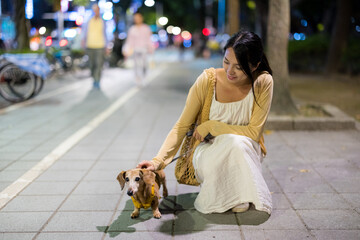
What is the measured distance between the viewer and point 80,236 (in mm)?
3088

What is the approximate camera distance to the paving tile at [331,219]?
10.5 ft

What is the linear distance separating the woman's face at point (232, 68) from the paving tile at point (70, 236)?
1.58m

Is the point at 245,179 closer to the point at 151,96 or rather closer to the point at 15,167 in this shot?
the point at 15,167

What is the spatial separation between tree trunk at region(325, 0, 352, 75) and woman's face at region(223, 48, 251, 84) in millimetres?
13314

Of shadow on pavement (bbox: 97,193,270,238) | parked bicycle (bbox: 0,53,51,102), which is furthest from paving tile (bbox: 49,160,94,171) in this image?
parked bicycle (bbox: 0,53,51,102)

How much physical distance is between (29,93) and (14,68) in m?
0.72

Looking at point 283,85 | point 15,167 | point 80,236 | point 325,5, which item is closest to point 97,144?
point 15,167

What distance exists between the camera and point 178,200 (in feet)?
12.4

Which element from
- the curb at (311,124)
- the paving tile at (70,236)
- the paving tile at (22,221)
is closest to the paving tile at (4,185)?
the paving tile at (22,221)

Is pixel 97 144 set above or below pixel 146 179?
below

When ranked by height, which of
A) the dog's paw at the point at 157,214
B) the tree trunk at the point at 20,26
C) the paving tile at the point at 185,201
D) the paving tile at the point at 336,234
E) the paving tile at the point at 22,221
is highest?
the tree trunk at the point at 20,26

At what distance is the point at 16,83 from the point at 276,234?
796 centimetres

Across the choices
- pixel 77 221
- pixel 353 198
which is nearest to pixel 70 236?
pixel 77 221

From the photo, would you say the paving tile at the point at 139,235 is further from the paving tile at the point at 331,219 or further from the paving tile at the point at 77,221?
the paving tile at the point at 331,219
